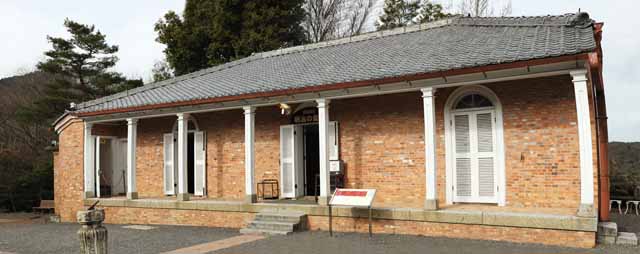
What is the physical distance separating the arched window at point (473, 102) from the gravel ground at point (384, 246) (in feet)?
9.39

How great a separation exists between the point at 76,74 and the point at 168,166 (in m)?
16.3

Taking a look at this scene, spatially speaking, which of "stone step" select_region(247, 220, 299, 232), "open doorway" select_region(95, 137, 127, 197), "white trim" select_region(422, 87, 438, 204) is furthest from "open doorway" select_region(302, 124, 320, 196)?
"open doorway" select_region(95, 137, 127, 197)

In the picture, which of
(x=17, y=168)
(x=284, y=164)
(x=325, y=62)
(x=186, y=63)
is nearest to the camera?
(x=284, y=164)

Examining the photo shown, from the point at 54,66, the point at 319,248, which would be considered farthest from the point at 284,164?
the point at 54,66

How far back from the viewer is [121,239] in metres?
10.7

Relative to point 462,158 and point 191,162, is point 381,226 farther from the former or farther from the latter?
point 191,162

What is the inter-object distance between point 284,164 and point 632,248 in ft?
24.7

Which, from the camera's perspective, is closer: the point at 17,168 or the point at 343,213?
the point at 343,213

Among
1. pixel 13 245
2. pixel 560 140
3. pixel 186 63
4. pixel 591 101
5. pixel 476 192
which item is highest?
pixel 186 63

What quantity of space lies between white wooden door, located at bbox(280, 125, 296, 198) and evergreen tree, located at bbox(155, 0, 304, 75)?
13.0m

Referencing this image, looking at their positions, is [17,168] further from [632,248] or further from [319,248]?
[632,248]

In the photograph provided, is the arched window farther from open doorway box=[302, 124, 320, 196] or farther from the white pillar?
open doorway box=[302, 124, 320, 196]

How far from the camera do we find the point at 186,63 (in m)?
26.3

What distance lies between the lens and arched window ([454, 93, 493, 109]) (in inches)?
401
